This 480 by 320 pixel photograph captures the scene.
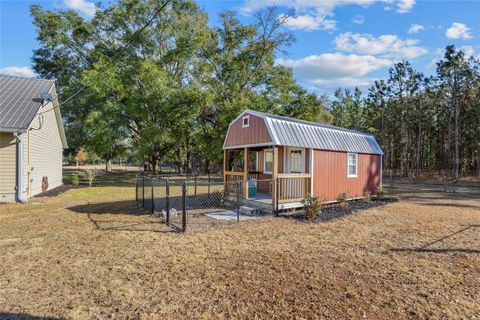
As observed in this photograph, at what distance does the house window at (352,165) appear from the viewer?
1166 centimetres

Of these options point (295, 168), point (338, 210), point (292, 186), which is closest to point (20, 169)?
point (292, 186)

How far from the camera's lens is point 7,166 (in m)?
10.7

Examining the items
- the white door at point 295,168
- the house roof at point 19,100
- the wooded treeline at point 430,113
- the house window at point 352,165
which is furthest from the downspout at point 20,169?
the wooded treeline at point 430,113

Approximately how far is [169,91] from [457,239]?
17.8 metres

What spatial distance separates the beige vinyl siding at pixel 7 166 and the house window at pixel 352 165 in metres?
13.5

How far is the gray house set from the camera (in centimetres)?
1065

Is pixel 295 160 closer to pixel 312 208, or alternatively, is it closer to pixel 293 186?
pixel 293 186

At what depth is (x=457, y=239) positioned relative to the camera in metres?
6.31

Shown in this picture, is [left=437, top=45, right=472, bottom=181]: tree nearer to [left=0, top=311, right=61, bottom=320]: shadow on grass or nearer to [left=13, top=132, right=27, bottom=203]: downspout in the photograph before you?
[left=0, top=311, right=61, bottom=320]: shadow on grass

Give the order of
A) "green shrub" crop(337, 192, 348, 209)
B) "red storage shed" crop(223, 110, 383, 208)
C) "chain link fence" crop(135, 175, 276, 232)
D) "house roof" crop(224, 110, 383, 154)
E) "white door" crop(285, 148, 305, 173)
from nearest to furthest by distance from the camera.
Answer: "chain link fence" crop(135, 175, 276, 232) → "house roof" crop(224, 110, 383, 154) → "red storage shed" crop(223, 110, 383, 208) → "green shrub" crop(337, 192, 348, 209) → "white door" crop(285, 148, 305, 173)

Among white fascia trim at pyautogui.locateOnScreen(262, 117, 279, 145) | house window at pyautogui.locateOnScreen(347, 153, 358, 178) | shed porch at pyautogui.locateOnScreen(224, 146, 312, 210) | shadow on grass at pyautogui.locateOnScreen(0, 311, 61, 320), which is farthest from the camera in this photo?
house window at pyautogui.locateOnScreen(347, 153, 358, 178)

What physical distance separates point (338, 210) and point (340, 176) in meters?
1.95

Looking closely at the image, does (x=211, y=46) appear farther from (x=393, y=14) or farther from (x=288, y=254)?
(x=288, y=254)

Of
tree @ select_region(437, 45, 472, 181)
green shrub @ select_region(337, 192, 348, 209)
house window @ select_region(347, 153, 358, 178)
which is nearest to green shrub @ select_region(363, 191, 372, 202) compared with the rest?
house window @ select_region(347, 153, 358, 178)
